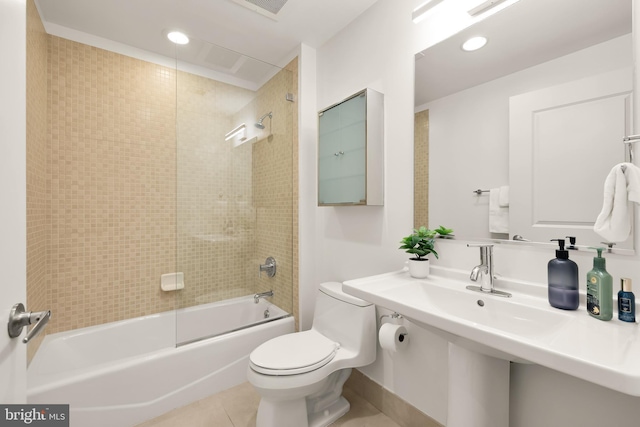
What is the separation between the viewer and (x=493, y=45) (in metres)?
1.28

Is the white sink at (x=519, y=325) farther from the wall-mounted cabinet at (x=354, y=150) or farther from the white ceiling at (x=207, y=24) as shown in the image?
the white ceiling at (x=207, y=24)

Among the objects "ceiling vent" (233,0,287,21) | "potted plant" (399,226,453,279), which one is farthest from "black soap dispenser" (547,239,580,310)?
"ceiling vent" (233,0,287,21)

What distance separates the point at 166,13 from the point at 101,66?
0.69 m

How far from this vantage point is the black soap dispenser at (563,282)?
3.14ft

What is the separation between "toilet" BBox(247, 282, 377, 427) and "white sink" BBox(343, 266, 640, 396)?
46 centimetres

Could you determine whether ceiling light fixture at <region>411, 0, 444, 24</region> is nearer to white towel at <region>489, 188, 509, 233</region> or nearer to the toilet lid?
white towel at <region>489, 188, 509, 233</region>

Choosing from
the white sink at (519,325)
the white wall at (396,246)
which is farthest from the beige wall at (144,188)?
the white sink at (519,325)

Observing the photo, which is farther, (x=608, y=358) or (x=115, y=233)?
(x=115, y=233)

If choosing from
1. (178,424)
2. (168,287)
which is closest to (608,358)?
(178,424)

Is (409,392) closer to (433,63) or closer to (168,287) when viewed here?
(433,63)

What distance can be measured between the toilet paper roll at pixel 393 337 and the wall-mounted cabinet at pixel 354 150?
0.69 m

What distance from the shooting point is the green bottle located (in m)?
0.87
